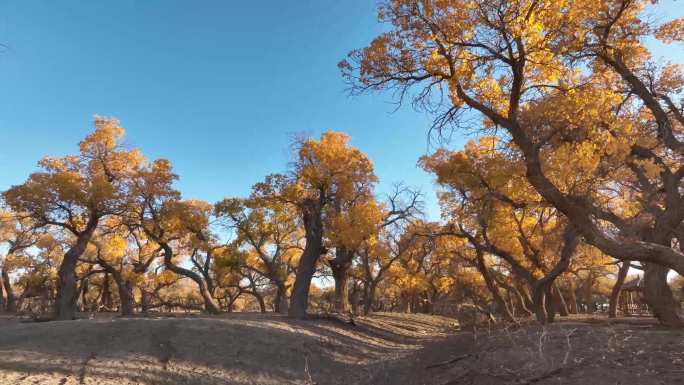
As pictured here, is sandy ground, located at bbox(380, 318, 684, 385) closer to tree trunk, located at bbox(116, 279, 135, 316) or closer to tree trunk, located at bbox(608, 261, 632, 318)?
tree trunk, located at bbox(608, 261, 632, 318)

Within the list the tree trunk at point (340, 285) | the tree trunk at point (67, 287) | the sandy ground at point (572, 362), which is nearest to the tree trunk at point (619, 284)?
the tree trunk at point (340, 285)

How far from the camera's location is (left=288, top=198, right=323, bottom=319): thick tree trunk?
575 inches

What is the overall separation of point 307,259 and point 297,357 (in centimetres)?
634

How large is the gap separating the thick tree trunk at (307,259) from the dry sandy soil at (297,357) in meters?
3.26

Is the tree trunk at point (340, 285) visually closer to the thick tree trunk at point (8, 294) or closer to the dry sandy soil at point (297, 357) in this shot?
the dry sandy soil at point (297, 357)

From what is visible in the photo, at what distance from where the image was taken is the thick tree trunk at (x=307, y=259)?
1459cm

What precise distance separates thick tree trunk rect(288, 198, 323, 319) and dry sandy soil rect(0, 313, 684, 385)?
3.26 metres

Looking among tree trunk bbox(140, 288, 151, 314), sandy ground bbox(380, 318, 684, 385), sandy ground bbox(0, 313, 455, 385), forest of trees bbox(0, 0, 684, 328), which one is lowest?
tree trunk bbox(140, 288, 151, 314)

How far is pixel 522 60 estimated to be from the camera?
689 centimetres

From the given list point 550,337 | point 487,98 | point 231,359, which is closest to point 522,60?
point 487,98

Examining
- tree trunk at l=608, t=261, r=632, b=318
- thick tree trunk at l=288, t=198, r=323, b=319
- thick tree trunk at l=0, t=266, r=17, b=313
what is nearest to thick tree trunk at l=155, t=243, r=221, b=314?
thick tree trunk at l=288, t=198, r=323, b=319

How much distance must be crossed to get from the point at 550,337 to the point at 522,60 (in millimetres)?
5017

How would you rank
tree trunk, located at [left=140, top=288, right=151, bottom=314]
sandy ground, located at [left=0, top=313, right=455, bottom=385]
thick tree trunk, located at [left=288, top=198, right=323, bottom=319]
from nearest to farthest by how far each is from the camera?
1. sandy ground, located at [left=0, top=313, right=455, bottom=385]
2. thick tree trunk, located at [left=288, top=198, right=323, bottom=319]
3. tree trunk, located at [left=140, top=288, right=151, bottom=314]

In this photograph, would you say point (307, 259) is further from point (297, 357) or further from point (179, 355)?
point (179, 355)
